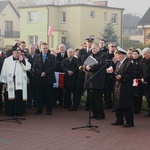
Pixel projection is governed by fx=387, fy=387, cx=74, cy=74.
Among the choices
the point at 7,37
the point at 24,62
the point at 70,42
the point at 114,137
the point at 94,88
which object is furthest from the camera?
the point at 7,37

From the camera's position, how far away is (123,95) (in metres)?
10.0

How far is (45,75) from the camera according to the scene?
11742mm

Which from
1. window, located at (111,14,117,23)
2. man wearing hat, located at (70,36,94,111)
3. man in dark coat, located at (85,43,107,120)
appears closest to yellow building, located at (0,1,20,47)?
window, located at (111,14,117,23)

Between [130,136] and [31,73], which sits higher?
[31,73]

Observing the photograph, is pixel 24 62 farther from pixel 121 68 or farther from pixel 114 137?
pixel 114 137

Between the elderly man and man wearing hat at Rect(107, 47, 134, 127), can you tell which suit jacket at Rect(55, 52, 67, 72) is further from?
man wearing hat at Rect(107, 47, 134, 127)

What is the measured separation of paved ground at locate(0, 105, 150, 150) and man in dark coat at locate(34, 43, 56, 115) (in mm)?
551

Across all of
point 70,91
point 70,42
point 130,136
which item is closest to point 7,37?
point 70,42

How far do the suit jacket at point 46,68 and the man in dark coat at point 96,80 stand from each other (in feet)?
4.57

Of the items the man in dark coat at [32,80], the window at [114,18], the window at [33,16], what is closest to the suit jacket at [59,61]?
the man in dark coat at [32,80]

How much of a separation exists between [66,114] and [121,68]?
2.88 meters

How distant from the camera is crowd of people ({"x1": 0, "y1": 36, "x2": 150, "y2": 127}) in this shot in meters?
10.1

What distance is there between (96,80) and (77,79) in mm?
2110

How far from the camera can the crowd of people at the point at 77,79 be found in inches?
398
